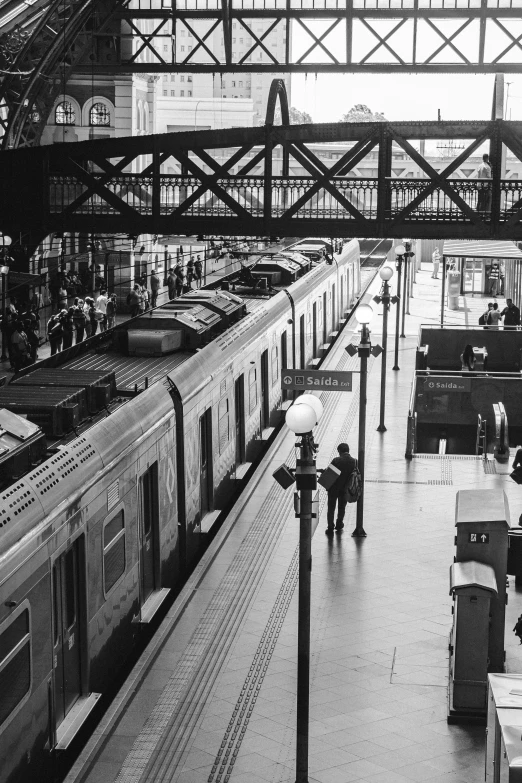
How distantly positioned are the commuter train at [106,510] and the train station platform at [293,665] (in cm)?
45

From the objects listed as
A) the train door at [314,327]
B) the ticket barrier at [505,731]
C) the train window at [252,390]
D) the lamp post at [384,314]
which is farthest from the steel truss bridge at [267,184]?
the train door at [314,327]

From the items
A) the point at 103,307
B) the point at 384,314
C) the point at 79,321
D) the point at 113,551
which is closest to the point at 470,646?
the point at 113,551

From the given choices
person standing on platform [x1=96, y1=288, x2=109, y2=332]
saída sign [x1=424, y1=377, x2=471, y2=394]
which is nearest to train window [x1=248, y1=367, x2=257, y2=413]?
saída sign [x1=424, y1=377, x2=471, y2=394]

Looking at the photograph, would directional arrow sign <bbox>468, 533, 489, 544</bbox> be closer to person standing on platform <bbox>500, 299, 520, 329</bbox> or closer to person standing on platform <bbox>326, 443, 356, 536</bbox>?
person standing on platform <bbox>326, 443, 356, 536</bbox>

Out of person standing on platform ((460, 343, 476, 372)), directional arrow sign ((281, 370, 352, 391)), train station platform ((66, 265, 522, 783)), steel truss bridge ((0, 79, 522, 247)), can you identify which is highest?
steel truss bridge ((0, 79, 522, 247))

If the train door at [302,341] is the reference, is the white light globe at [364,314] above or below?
above

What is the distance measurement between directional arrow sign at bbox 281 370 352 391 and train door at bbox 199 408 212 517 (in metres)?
2.27

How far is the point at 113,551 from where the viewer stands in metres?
11.5

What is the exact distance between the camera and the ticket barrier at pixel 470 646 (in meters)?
11.6

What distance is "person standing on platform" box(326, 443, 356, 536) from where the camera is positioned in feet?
56.5

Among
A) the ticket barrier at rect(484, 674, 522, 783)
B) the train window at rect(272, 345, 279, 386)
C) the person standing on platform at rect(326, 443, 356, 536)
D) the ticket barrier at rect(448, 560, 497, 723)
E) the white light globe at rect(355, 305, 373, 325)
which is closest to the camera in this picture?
the ticket barrier at rect(484, 674, 522, 783)

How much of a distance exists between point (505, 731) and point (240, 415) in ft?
37.8

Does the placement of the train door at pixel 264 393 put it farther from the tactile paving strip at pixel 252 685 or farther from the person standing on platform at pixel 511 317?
the person standing on platform at pixel 511 317

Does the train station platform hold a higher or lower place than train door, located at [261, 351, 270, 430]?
lower
